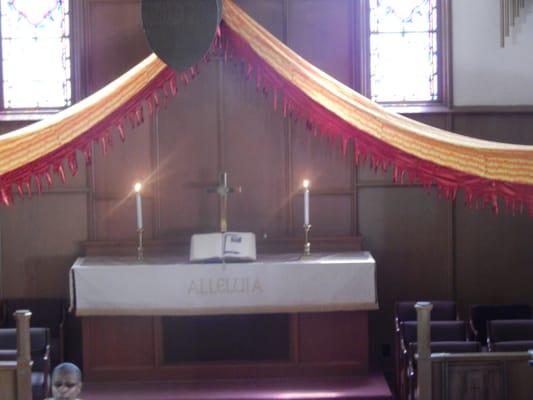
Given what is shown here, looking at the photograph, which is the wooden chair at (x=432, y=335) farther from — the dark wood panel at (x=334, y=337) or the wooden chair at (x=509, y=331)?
the dark wood panel at (x=334, y=337)

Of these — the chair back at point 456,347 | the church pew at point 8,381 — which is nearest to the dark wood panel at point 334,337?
the chair back at point 456,347

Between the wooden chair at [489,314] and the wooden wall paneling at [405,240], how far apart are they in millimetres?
676

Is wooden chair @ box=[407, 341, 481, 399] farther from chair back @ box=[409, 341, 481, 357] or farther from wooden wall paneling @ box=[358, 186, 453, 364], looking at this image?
wooden wall paneling @ box=[358, 186, 453, 364]

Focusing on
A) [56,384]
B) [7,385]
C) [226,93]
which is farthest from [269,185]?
[56,384]

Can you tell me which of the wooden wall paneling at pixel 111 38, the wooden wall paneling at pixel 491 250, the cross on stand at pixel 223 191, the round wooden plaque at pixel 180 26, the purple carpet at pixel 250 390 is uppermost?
the wooden wall paneling at pixel 111 38

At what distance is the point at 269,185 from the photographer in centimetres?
897

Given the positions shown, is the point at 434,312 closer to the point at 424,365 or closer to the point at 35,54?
the point at 424,365

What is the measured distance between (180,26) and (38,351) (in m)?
3.36

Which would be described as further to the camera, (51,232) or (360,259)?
(51,232)

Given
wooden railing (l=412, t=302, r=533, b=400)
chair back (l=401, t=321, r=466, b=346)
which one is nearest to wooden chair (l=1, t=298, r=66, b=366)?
chair back (l=401, t=321, r=466, b=346)

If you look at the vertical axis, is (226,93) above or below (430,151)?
above

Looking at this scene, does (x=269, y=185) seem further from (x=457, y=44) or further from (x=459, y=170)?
(x=459, y=170)

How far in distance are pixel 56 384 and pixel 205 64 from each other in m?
4.67

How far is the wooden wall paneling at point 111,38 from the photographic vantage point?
8898 mm
